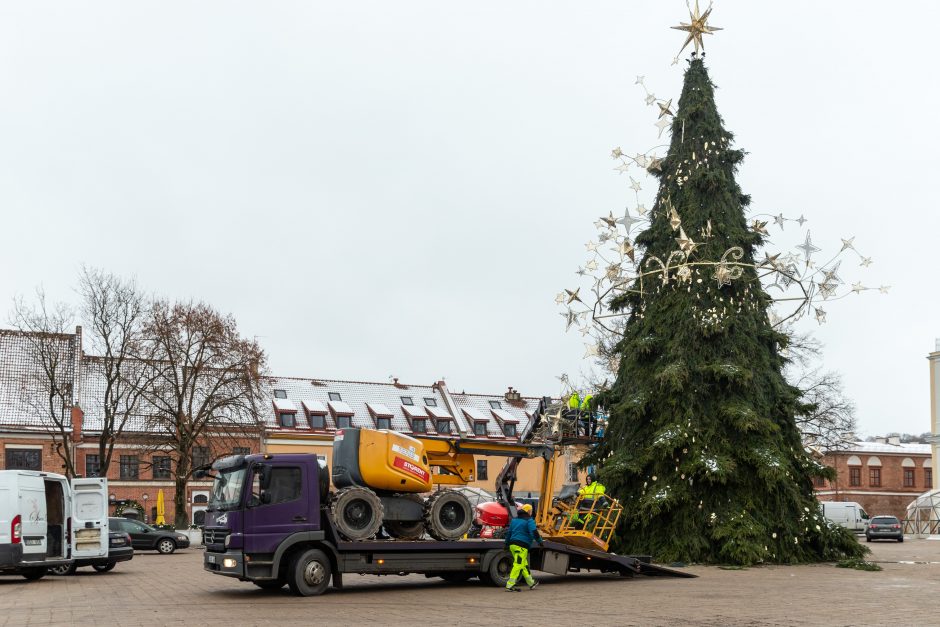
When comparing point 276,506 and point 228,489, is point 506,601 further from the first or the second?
point 228,489

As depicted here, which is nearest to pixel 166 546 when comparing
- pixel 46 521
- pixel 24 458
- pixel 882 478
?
pixel 46 521

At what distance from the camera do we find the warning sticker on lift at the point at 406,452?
19141 mm

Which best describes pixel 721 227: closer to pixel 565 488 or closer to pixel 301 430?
pixel 565 488

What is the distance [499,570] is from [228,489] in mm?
5538

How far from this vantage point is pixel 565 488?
1394 inches

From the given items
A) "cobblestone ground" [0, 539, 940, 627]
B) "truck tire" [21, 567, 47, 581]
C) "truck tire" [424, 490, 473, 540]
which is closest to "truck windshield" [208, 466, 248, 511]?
"cobblestone ground" [0, 539, 940, 627]

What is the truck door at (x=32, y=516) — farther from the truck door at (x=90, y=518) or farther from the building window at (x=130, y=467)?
the building window at (x=130, y=467)

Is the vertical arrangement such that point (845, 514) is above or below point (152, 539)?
below

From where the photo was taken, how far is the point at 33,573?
24797 millimetres

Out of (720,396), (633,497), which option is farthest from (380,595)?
(720,396)

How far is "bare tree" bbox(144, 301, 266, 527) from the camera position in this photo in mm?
45688

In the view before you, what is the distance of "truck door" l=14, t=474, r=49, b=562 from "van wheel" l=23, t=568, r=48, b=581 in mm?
1691

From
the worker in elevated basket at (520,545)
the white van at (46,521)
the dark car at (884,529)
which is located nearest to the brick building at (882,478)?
the dark car at (884,529)

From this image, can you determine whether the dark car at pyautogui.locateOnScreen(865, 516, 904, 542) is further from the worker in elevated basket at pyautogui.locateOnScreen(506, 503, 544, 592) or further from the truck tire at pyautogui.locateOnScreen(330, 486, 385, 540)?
the truck tire at pyautogui.locateOnScreen(330, 486, 385, 540)
